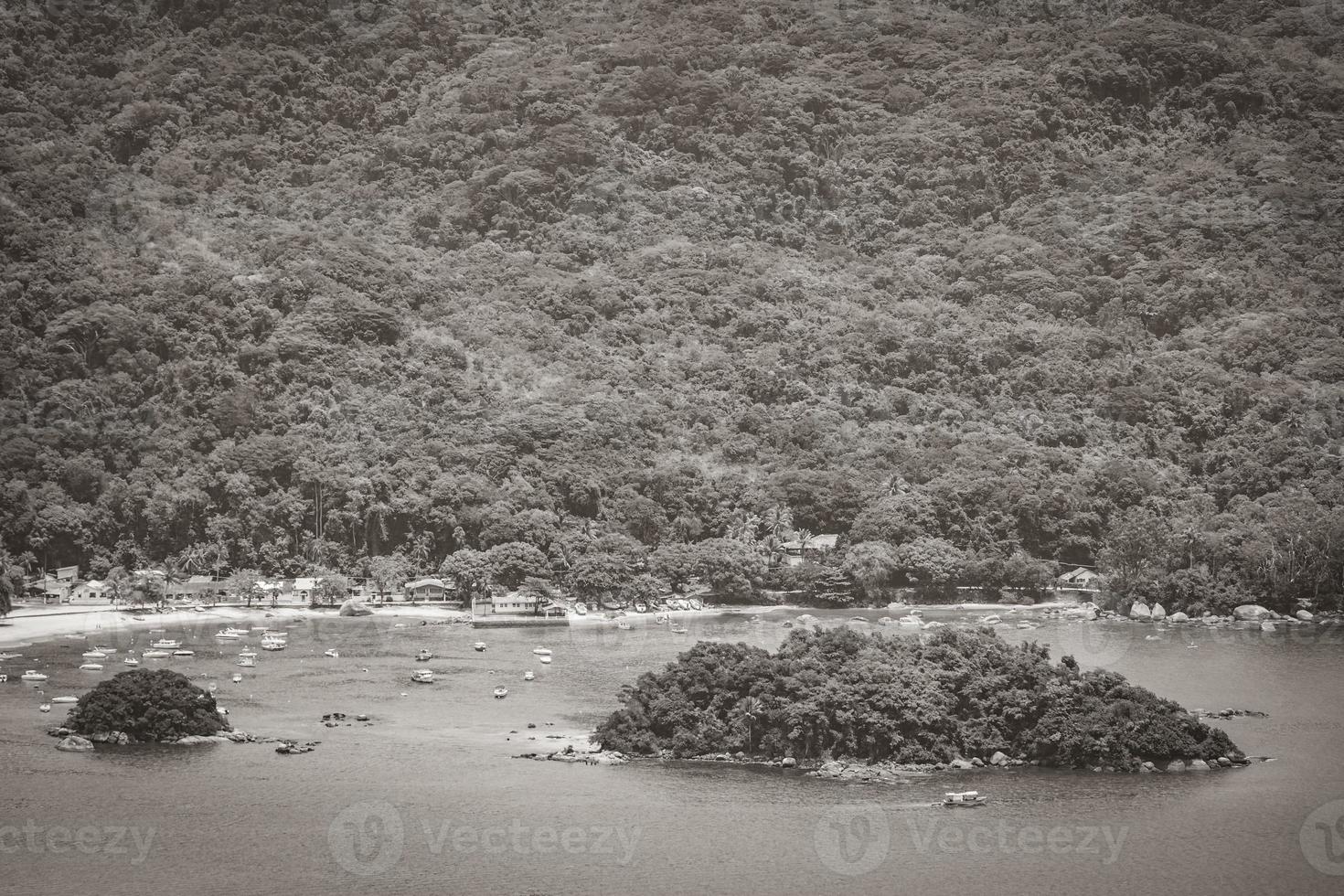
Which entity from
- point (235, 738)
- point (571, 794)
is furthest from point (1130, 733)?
point (235, 738)

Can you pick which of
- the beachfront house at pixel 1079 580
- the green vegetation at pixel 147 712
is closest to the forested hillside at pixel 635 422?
the beachfront house at pixel 1079 580

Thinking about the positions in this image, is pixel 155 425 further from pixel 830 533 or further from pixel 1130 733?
pixel 1130 733

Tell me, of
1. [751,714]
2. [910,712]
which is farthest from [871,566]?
[910,712]

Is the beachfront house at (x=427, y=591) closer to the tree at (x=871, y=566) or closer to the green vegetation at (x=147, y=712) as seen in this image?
the tree at (x=871, y=566)

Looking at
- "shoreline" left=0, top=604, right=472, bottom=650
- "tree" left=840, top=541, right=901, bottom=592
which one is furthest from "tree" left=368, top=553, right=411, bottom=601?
"tree" left=840, top=541, right=901, bottom=592

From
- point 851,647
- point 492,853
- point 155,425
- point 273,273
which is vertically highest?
point 273,273

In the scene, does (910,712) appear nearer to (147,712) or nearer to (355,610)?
(147,712)

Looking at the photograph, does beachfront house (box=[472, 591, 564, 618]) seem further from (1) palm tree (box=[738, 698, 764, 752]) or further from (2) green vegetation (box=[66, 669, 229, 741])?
(1) palm tree (box=[738, 698, 764, 752])

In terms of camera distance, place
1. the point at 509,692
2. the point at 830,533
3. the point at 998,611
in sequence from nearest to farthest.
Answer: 1. the point at 509,692
2. the point at 998,611
3. the point at 830,533
